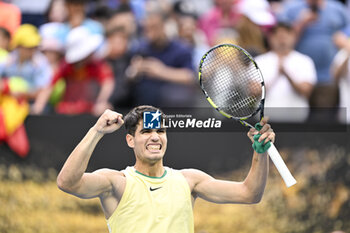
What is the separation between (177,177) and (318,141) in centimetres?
242

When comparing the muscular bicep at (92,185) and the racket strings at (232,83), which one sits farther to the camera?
the racket strings at (232,83)

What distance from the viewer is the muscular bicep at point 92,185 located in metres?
3.84

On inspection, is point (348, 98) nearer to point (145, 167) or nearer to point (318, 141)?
point (318, 141)

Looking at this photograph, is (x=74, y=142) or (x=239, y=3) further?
(x=239, y=3)

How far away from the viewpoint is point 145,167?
13.7 ft

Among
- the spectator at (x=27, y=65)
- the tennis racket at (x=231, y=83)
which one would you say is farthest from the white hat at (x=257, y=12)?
the spectator at (x=27, y=65)

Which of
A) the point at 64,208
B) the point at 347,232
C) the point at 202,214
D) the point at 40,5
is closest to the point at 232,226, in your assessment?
the point at 202,214

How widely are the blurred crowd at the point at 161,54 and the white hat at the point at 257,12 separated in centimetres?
1

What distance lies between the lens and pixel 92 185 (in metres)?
3.94

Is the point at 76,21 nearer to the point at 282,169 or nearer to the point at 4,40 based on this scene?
the point at 4,40

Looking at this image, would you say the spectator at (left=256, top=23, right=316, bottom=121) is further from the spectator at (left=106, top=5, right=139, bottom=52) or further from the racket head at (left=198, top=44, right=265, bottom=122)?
the spectator at (left=106, top=5, right=139, bottom=52)

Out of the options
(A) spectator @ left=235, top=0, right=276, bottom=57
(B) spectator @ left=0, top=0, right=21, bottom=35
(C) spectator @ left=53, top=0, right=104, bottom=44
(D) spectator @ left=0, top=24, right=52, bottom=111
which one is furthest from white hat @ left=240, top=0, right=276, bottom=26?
(B) spectator @ left=0, top=0, right=21, bottom=35

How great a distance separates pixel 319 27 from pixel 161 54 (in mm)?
1542

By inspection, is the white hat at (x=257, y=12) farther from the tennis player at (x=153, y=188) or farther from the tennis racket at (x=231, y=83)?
the tennis player at (x=153, y=188)
